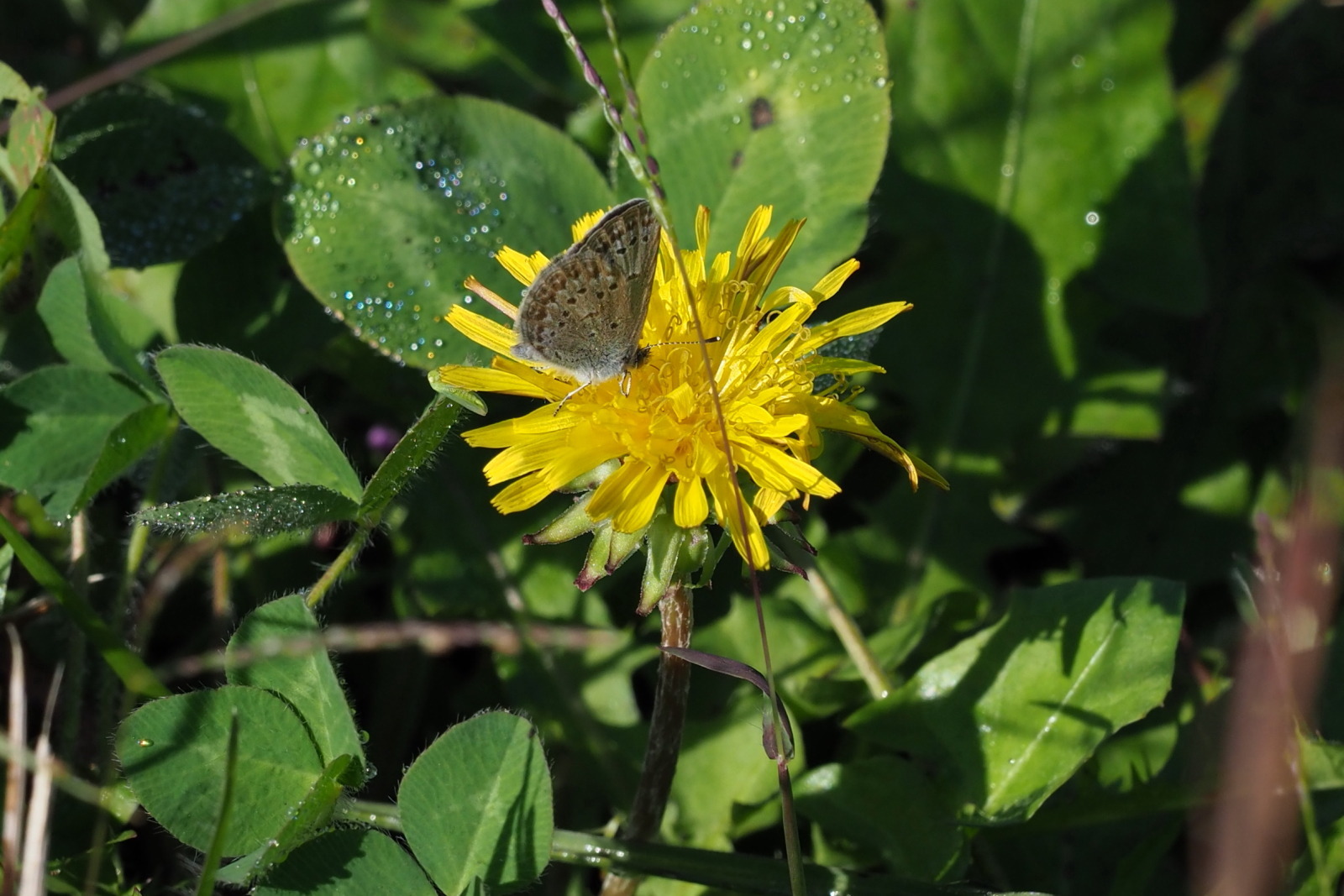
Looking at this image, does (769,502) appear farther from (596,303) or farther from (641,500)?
(596,303)

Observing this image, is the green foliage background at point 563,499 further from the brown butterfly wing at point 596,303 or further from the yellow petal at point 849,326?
the yellow petal at point 849,326

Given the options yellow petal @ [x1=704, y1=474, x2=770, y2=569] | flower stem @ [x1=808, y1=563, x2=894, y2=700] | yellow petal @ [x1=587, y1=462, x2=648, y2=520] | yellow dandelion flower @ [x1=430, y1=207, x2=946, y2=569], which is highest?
yellow dandelion flower @ [x1=430, y1=207, x2=946, y2=569]

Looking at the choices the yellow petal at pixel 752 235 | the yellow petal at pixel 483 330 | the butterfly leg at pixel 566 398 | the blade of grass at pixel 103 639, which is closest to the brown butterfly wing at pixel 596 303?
the butterfly leg at pixel 566 398

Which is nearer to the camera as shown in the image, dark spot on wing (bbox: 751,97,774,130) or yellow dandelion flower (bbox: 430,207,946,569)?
yellow dandelion flower (bbox: 430,207,946,569)

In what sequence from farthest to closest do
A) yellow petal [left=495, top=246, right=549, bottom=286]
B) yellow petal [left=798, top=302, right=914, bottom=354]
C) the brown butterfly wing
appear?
yellow petal [left=495, top=246, right=549, bottom=286]
yellow petal [left=798, top=302, right=914, bottom=354]
the brown butterfly wing

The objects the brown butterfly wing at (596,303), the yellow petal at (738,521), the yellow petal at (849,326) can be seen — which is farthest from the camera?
the yellow petal at (849,326)

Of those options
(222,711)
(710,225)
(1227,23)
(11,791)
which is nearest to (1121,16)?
(1227,23)

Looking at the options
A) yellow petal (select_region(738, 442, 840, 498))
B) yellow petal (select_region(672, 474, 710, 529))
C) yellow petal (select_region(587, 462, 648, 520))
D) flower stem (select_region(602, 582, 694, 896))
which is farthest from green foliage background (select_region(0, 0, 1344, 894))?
yellow petal (select_region(738, 442, 840, 498))

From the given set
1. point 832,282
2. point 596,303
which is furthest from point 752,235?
point 596,303

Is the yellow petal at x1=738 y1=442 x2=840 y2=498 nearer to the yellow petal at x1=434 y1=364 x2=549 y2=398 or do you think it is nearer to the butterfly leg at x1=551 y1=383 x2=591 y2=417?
the butterfly leg at x1=551 y1=383 x2=591 y2=417
